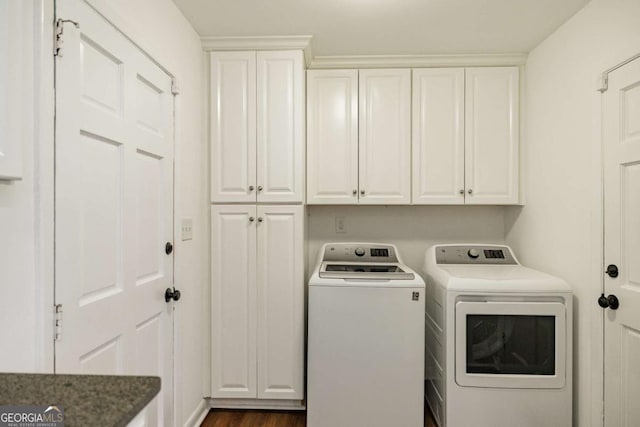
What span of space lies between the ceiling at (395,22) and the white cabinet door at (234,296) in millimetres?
1075

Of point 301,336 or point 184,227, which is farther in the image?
point 301,336

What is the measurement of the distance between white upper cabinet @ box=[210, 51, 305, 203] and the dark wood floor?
135 cm

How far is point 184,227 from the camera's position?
Result: 1797mm

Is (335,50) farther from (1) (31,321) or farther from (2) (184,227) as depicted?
(1) (31,321)

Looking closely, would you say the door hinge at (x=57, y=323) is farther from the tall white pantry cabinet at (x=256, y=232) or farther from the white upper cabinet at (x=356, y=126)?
the white upper cabinet at (x=356, y=126)

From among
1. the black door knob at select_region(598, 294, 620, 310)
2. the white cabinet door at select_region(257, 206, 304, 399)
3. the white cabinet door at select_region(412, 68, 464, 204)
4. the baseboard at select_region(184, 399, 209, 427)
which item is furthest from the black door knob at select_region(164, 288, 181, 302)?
the black door knob at select_region(598, 294, 620, 310)

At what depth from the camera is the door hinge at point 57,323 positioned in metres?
0.96

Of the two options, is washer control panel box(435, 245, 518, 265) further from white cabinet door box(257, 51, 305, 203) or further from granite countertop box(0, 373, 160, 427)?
granite countertop box(0, 373, 160, 427)

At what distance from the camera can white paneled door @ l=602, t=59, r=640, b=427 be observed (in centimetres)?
142

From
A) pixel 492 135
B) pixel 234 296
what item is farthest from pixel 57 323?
pixel 492 135

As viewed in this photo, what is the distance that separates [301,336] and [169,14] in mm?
1919

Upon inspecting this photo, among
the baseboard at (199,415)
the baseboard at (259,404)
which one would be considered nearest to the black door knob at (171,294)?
the baseboard at (199,415)

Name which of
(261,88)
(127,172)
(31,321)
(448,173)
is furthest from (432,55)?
(31,321)

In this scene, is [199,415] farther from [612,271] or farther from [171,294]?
[612,271]
